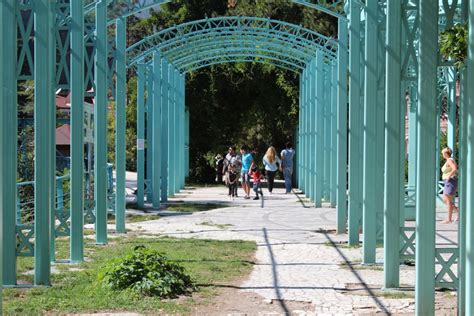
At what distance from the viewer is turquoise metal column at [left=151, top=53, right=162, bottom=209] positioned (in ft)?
76.8

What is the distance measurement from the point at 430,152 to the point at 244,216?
1334 cm

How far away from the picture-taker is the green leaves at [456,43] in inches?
288

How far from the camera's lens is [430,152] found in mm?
7910

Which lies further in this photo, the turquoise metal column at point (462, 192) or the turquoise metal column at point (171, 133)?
the turquoise metal column at point (171, 133)

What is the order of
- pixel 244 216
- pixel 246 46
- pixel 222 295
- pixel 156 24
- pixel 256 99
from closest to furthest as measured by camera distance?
pixel 222 295, pixel 244 216, pixel 246 46, pixel 256 99, pixel 156 24

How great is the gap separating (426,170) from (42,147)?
438 centimetres

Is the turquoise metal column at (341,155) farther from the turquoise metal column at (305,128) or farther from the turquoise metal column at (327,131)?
the turquoise metal column at (305,128)

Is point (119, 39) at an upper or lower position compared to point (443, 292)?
upper

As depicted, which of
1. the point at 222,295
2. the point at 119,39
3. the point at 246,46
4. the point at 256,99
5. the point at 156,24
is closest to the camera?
the point at 222,295

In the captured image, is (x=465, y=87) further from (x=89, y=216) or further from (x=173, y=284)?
(x=89, y=216)

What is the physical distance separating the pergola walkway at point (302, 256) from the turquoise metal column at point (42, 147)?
2.26 m

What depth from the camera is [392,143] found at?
32.0 feet

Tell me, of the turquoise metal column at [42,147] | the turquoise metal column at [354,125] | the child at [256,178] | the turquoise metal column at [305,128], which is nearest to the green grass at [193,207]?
the child at [256,178]

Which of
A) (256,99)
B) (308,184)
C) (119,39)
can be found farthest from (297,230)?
(256,99)
